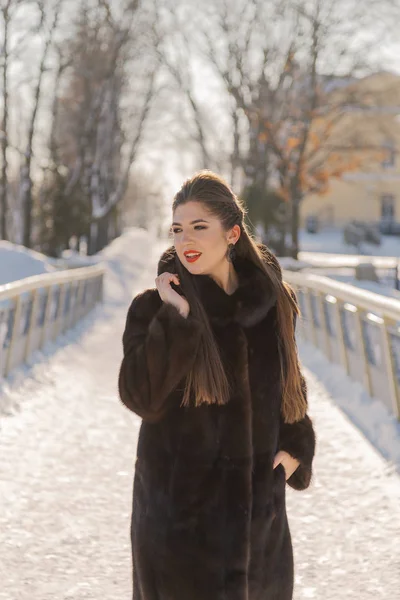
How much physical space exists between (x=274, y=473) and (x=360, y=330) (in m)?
7.06

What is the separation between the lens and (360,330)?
9711mm

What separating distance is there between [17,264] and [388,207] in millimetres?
51443

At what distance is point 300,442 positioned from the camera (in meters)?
2.88

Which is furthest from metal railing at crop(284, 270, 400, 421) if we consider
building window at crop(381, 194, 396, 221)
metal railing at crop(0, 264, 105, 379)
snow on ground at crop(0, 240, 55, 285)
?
building window at crop(381, 194, 396, 221)

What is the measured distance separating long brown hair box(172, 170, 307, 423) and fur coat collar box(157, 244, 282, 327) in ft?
0.09

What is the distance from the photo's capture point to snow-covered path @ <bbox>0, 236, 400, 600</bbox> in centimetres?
475

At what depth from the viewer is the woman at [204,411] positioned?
261cm

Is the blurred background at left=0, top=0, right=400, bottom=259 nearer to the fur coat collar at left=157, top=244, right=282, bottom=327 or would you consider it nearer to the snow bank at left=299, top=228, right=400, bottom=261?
the snow bank at left=299, top=228, right=400, bottom=261

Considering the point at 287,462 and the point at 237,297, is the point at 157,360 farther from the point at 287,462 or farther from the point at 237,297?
the point at 287,462

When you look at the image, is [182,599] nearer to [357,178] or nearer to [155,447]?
[155,447]

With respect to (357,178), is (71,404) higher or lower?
lower

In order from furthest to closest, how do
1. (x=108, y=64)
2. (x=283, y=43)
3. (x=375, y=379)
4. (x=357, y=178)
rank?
1. (x=357, y=178)
2. (x=108, y=64)
3. (x=283, y=43)
4. (x=375, y=379)

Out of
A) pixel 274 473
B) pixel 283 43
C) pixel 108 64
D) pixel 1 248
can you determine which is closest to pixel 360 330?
pixel 274 473

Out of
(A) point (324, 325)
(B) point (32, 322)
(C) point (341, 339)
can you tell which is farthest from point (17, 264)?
(C) point (341, 339)
